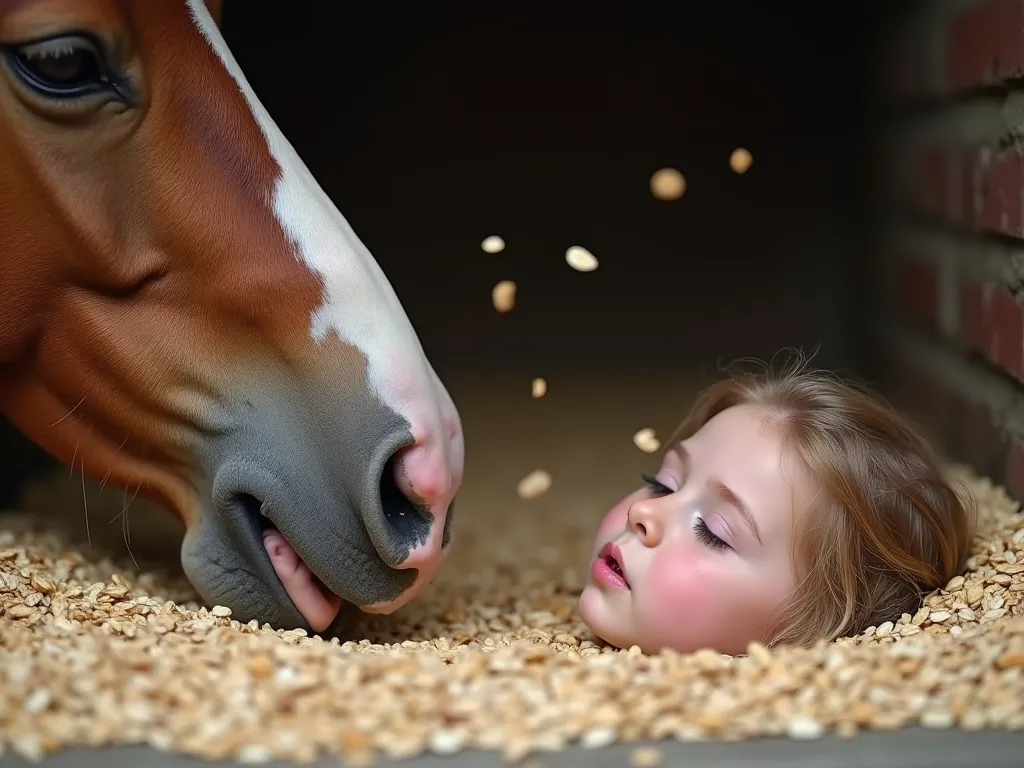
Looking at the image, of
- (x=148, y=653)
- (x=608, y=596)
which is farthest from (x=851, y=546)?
(x=148, y=653)

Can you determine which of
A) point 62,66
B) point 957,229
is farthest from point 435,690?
point 957,229

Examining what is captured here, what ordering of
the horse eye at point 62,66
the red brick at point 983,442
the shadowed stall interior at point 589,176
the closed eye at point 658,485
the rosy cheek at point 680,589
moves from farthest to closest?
1. the shadowed stall interior at point 589,176
2. the red brick at point 983,442
3. the closed eye at point 658,485
4. the rosy cheek at point 680,589
5. the horse eye at point 62,66

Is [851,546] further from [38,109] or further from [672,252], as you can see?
[672,252]

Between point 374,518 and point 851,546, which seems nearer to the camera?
point 374,518

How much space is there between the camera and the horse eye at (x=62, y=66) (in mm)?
987

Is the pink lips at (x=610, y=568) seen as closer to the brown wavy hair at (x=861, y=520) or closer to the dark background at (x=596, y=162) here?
the brown wavy hair at (x=861, y=520)

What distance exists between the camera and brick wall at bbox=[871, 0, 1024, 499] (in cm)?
138

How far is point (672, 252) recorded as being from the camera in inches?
93.4

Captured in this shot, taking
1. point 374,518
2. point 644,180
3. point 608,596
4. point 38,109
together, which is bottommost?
point 608,596

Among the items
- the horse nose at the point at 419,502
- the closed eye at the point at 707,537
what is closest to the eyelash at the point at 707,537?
the closed eye at the point at 707,537

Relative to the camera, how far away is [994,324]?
145 cm

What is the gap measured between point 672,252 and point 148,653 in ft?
5.44

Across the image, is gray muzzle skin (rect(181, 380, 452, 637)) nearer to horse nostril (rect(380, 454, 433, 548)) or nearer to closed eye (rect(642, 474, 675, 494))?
horse nostril (rect(380, 454, 433, 548))

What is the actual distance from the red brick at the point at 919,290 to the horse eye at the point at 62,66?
1.32 meters
